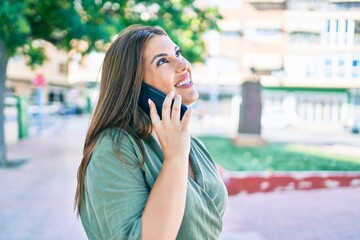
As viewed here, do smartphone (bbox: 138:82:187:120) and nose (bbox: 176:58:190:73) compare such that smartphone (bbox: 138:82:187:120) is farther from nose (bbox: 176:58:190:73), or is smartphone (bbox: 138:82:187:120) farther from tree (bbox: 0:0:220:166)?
tree (bbox: 0:0:220:166)

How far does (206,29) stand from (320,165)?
417 cm

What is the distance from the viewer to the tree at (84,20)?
654cm

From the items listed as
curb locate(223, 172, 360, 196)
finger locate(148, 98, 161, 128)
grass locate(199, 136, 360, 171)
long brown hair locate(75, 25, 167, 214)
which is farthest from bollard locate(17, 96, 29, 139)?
finger locate(148, 98, 161, 128)

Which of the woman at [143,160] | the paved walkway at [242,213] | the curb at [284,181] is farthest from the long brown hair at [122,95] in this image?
the curb at [284,181]

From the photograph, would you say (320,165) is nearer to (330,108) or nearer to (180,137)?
(180,137)

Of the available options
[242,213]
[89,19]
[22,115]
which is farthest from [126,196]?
[22,115]

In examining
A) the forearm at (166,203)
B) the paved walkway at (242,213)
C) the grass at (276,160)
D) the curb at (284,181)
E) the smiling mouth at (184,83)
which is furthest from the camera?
the grass at (276,160)

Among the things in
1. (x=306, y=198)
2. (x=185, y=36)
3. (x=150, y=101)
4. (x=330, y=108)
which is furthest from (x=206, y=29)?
(x=330, y=108)

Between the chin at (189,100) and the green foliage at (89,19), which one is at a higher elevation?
the green foliage at (89,19)

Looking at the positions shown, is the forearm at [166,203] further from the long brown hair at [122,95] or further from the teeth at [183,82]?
the teeth at [183,82]

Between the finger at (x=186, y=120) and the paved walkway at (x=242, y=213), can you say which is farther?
the paved walkway at (x=242, y=213)

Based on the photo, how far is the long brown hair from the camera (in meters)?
1.01

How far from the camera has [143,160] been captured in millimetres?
956

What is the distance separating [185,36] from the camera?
9.59 metres
